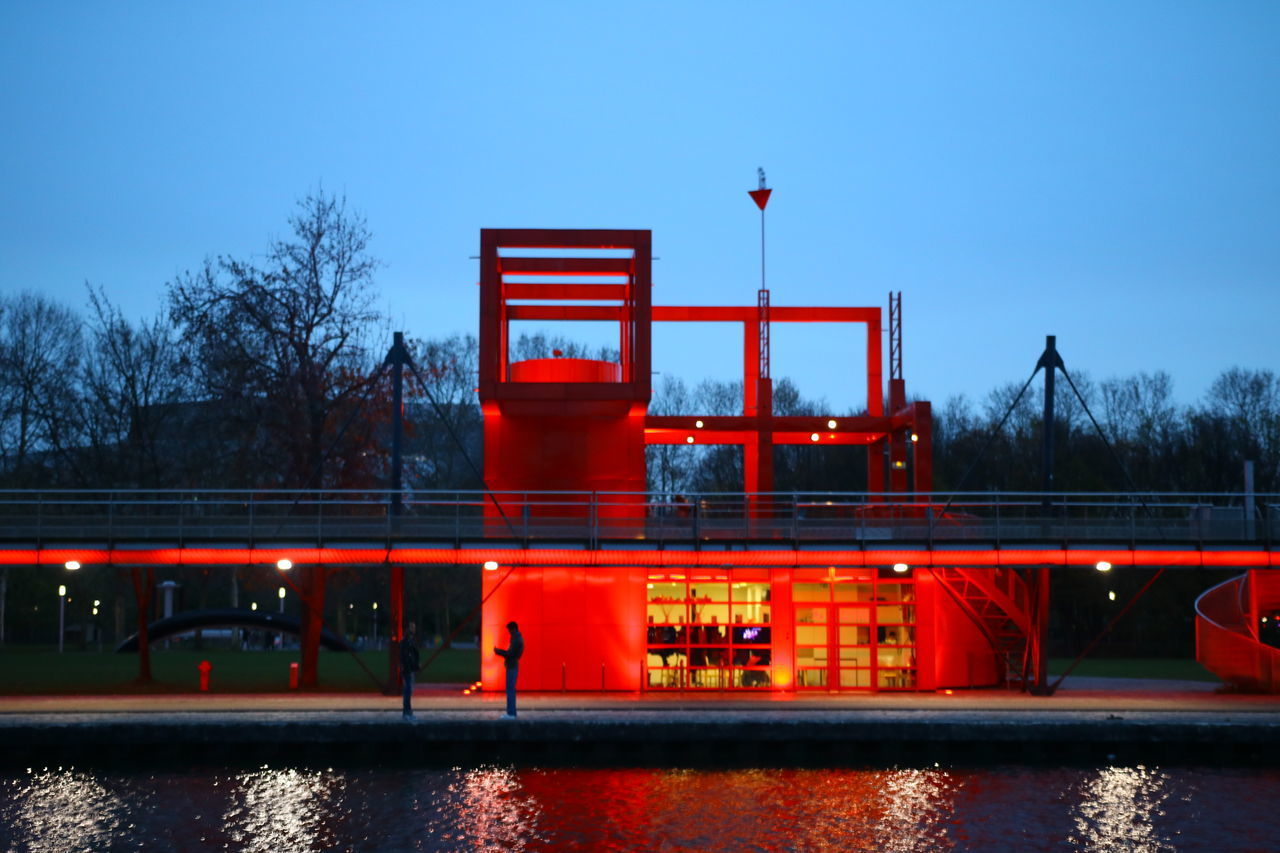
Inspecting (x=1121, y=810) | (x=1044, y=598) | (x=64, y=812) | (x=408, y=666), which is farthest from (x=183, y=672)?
(x=1121, y=810)

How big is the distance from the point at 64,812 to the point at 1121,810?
1675 centimetres

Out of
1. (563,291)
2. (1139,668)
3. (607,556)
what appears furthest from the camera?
(1139,668)

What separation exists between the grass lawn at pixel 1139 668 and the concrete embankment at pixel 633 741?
17.1 meters

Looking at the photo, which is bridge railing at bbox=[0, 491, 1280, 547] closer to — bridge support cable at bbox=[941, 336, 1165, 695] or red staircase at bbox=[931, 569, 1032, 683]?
bridge support cable at bbox=[941, 336, 1165, 695]

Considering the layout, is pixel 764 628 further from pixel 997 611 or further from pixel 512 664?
pixel 512 664

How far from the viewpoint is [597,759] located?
2631 cm

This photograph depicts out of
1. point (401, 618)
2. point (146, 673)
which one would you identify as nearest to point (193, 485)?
point (146, 673)

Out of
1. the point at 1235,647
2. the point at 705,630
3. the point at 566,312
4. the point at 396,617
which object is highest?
the point at 566,312

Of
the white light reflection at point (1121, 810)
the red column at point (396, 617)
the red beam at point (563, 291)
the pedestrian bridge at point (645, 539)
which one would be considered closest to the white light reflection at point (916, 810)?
the white light reflection at point (1121, 810)

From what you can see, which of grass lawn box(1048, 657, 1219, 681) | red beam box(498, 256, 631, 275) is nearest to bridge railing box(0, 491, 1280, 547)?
red beam box(498, 256, 631, 275)

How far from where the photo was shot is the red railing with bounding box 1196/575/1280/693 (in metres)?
34.4

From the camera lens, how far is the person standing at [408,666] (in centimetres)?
2709

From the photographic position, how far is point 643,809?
73.8 feet

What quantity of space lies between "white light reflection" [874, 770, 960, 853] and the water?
4cm
